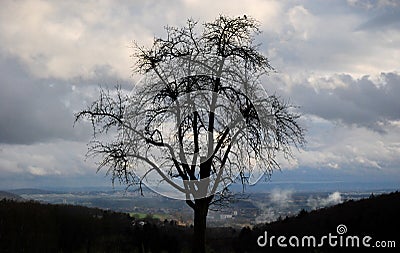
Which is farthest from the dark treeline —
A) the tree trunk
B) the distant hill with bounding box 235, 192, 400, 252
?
the tree trunk

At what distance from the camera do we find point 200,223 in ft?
43.7

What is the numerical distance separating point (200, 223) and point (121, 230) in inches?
181

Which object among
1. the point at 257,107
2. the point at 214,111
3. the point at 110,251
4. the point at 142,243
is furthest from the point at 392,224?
the point at 110,251

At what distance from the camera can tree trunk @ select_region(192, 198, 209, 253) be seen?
43.6 ft

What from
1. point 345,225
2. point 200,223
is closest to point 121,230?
point 200,223

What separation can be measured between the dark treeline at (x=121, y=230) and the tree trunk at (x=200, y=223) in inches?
85.6

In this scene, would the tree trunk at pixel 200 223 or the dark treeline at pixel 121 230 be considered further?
A: the dark treeline at pixel 121 230

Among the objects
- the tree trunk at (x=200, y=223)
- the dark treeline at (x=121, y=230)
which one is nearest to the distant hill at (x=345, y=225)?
the dark treeline at (x=121, y=230)

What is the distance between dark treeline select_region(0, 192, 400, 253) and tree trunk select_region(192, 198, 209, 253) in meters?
2.17

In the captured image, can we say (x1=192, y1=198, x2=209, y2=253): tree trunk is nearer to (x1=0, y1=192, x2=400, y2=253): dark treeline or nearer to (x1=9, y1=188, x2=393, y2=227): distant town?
(x1=9, y1=188, x2=393, y2=227): distant town

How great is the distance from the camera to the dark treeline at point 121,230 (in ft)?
46.0

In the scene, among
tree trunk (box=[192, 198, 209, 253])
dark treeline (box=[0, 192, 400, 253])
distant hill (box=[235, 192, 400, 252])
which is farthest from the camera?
dark treeline (box=[0, 192, 400, 253])

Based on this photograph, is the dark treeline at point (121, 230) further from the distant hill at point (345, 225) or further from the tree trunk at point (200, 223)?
the tree trunk at point (200, 223)

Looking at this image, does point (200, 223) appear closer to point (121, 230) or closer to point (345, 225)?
point (121, 230)
